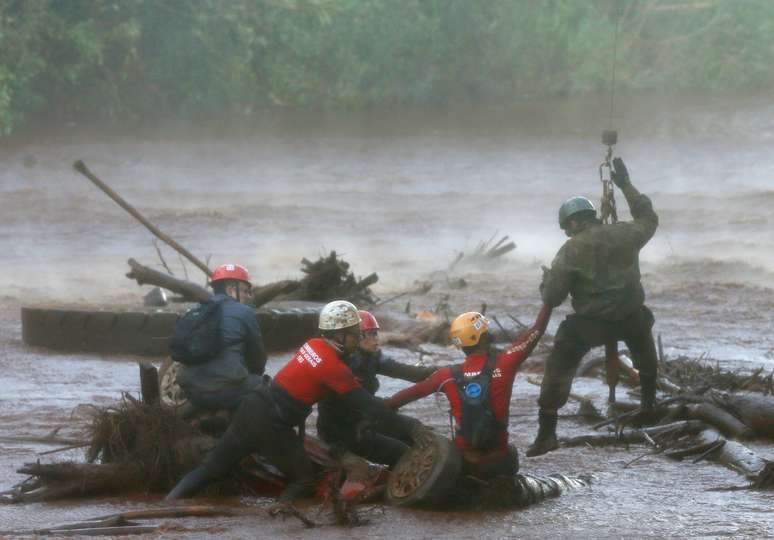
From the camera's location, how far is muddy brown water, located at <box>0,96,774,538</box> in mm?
9320

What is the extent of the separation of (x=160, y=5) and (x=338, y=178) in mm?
6019

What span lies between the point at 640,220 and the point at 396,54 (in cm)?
2877

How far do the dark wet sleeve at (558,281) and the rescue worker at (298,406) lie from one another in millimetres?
1727

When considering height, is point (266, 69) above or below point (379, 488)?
Result: above

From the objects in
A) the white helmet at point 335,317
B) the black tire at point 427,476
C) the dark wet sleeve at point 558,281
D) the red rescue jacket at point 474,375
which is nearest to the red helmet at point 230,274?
the white helmet at point 335,317

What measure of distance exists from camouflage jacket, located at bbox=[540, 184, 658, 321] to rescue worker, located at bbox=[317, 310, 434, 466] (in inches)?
62.2

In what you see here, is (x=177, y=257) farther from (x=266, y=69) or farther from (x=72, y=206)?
(x=266, y=69)

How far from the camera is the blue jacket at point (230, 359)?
9883 millimetres

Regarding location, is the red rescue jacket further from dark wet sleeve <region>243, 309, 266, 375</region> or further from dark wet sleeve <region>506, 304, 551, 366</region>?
dark wet sleeve <region>243, 309, 266, 375</region>

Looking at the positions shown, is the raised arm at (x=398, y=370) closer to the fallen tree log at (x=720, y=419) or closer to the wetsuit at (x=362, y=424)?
the wetsuit at (x=362, y=424)

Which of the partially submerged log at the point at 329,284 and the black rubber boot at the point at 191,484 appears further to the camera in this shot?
the partially submerged log at the point at 329,284

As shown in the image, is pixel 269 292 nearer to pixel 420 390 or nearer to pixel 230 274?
pixel 230 274

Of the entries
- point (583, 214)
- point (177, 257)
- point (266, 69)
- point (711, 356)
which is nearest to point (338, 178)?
point (266, 69)

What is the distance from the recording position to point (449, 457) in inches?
352
